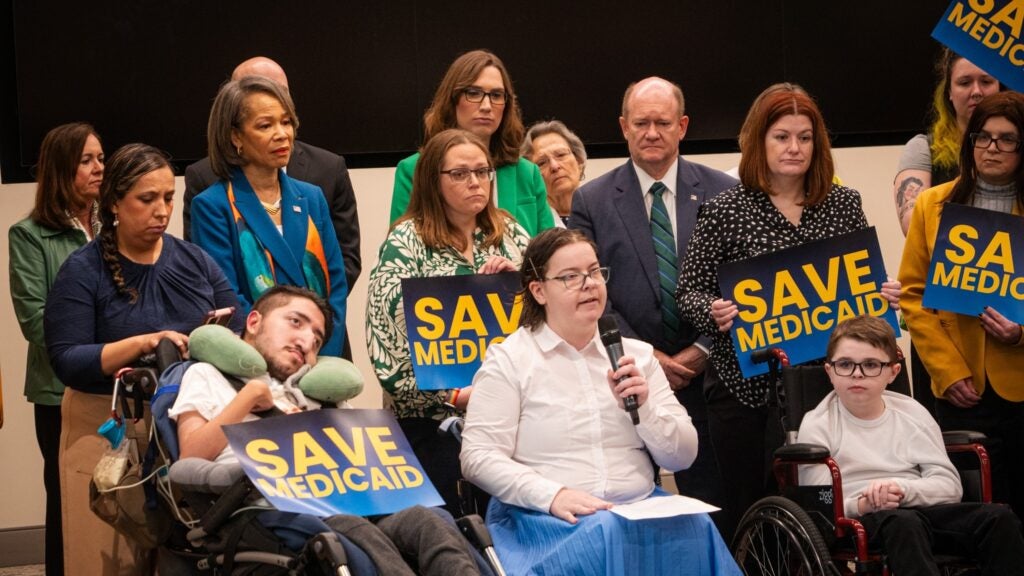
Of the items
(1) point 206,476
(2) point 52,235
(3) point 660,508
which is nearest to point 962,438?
(3) point 660,508

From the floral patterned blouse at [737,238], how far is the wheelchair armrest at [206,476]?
171 cm

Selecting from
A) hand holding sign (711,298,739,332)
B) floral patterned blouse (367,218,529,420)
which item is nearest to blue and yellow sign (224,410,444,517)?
floral patterned blouse (367,218,529,420)

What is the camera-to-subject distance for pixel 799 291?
4.33 meters

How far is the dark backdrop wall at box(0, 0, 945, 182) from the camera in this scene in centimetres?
634

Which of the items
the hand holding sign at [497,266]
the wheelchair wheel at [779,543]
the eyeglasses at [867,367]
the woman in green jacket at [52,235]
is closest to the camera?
the wheelchair wheel at [779,543]

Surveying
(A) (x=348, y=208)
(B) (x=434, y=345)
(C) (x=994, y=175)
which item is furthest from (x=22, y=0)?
(C) (x=994, y=175)

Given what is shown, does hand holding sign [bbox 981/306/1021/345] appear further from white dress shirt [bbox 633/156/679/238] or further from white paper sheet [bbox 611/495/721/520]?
white paper sheet [bbox 611/495/721/520]

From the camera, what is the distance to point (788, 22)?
704cm

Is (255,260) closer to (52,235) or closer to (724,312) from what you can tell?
(52,235)

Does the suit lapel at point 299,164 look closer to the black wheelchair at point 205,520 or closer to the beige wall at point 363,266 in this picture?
the beige wall at point 363,266

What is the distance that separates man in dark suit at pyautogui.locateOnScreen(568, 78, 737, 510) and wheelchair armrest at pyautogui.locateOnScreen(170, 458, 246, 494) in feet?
5.59

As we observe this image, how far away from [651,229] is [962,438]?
1316 millimetres

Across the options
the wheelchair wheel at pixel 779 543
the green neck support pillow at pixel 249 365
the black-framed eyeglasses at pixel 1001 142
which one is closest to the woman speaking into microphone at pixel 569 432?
the wheelchair wheel at pixel 779 543

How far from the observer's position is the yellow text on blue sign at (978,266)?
4316 mm
